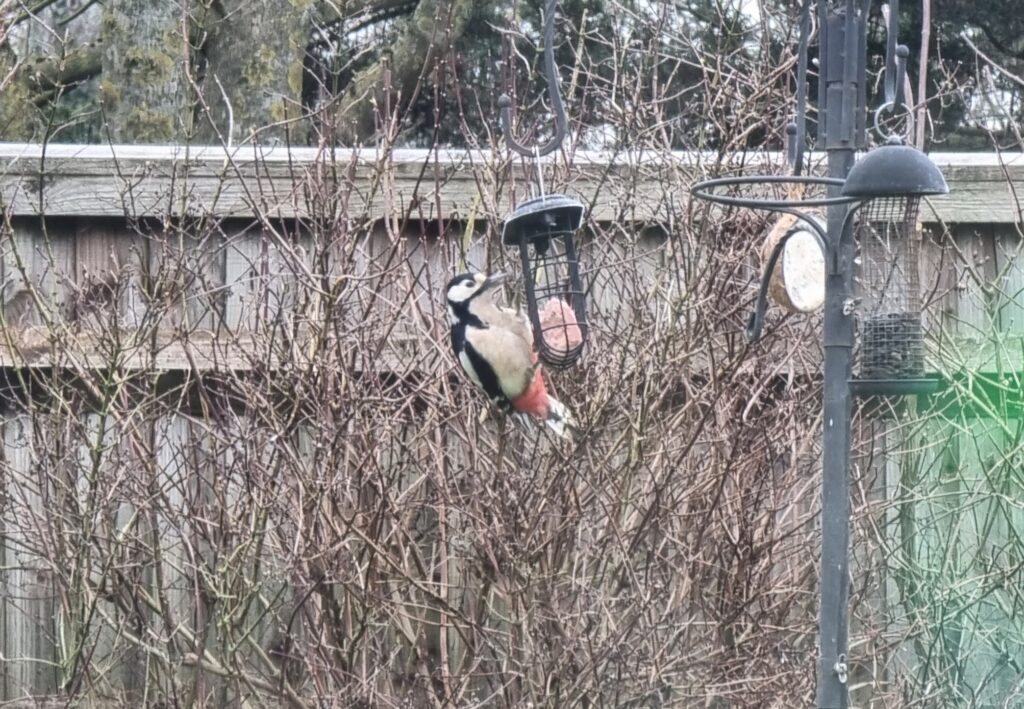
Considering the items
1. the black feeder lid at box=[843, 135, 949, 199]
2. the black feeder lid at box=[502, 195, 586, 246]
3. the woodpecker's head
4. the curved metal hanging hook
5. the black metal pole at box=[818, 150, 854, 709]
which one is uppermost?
the curved metal hanging hook

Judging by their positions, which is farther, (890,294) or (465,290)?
(465,290)

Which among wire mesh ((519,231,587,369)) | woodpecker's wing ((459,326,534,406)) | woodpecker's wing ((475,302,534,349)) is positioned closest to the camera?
wire mesh ((519,231,587,369))

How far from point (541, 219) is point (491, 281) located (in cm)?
27

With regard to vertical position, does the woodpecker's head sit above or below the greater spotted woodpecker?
above

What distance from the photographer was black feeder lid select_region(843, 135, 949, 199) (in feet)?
9.43

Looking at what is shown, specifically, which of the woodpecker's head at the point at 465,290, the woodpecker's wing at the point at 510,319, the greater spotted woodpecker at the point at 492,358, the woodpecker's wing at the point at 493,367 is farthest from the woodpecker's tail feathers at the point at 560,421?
the woodpecker's head at the point at 465,290

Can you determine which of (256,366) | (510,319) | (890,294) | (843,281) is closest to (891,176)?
(843,281)

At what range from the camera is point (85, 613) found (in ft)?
14.4

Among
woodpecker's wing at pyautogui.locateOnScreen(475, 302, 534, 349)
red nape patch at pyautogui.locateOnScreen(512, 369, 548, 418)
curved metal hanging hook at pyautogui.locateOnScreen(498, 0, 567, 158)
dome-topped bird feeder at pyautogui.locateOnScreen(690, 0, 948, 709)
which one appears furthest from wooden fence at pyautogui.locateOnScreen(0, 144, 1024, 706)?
dome-topped bird feeder at pyautogui.locateOnScreen(690, 0, 948, 709)

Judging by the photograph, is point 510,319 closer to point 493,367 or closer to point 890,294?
point 493,367

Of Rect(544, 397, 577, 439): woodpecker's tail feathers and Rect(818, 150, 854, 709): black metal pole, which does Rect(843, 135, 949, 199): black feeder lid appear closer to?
Rect(818, 150, 854, 709): black metal pole

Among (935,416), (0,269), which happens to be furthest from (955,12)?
(0,269)

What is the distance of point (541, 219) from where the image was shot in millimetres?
3746

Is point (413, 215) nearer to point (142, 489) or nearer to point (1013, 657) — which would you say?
point (142, 489)
